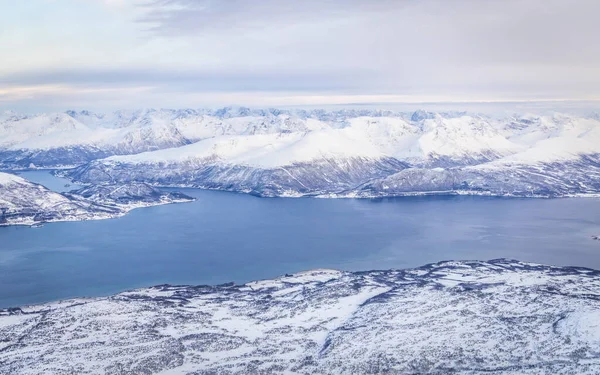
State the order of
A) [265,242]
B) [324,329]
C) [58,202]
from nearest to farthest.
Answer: [324,329] < [265,242] < [58,202]

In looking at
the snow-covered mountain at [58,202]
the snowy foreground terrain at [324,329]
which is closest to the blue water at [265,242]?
the snow-covered mountain at [58,202]

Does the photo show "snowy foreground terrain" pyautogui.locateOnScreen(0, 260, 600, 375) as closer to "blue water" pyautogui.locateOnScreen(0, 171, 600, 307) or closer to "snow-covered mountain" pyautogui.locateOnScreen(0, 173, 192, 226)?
"blue water" pyautogui.locateOnScreen(0, 171, 600, 307)

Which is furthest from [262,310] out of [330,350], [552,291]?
[552,291]

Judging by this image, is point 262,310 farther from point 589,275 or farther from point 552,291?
point 589,275

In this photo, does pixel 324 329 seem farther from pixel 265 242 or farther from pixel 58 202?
pixel 58 202

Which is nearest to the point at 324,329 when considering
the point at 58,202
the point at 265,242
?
the point at 265,242
